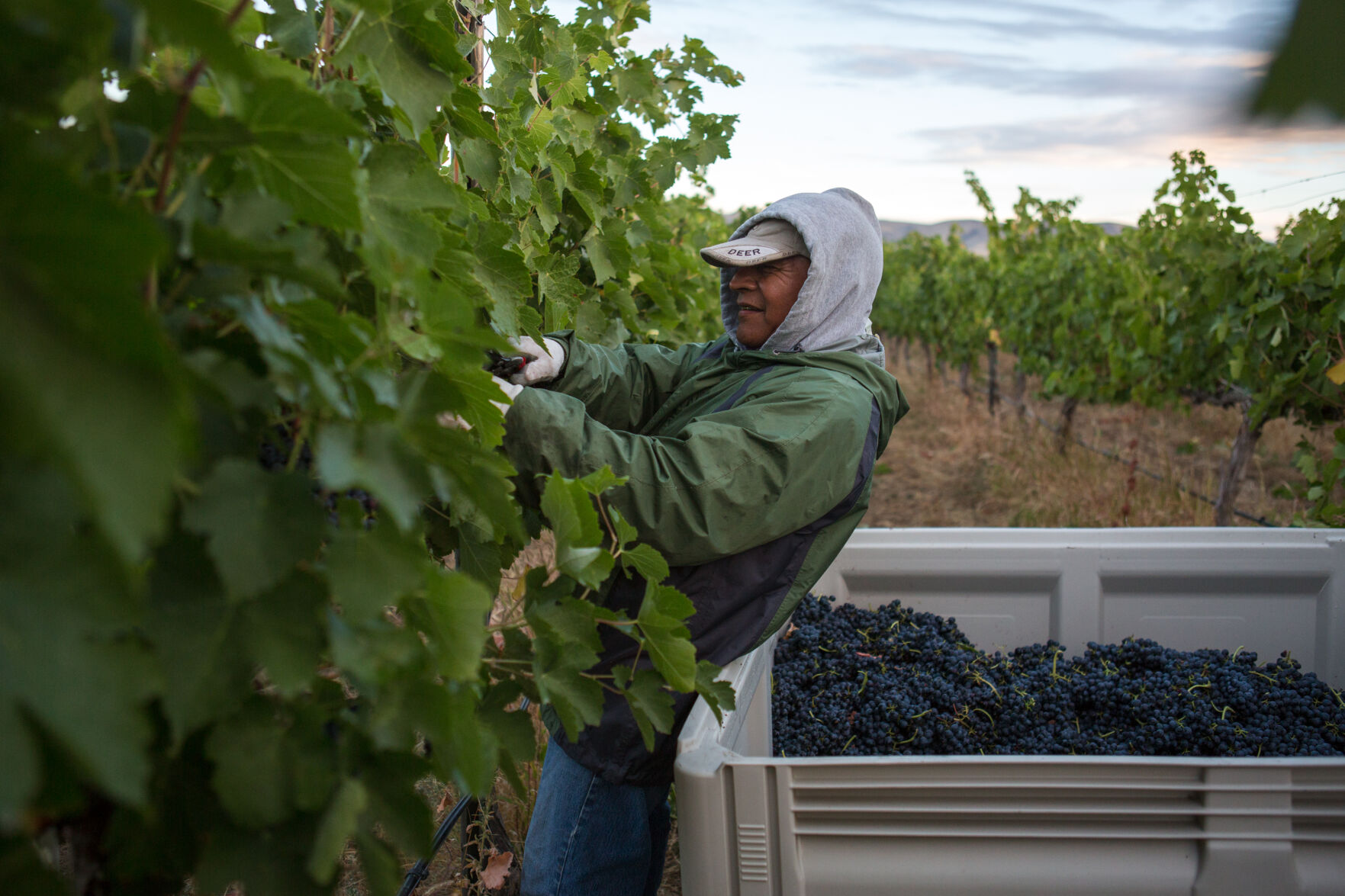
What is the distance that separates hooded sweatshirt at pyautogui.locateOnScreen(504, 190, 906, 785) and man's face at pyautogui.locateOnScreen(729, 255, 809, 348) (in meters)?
0.06

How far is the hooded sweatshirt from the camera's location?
61.1 inches

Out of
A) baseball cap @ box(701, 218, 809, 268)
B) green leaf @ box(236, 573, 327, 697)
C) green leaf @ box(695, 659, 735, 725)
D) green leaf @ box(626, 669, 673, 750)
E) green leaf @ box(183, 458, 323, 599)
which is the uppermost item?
baseball cap @ box(701, 218, 809, 268)

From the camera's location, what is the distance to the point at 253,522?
517mm

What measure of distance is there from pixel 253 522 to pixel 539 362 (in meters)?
1.43

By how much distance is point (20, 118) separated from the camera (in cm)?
43

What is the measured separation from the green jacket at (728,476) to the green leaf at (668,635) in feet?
1.65

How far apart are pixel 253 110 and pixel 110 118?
0.09 meters

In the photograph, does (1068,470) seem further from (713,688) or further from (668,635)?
(668,635)

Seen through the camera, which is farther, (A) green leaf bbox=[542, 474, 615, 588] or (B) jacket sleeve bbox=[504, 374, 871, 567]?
(B) jacket sleeve bbox=[504, 374, 871, 567]

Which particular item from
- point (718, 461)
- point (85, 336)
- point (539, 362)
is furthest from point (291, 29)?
point (539, 362)

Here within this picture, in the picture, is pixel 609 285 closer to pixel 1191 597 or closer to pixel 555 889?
pixel 555 889

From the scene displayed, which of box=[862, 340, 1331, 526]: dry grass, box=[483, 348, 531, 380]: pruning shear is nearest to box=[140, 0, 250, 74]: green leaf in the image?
box=[483, 348, 531, 380]: pruning shear

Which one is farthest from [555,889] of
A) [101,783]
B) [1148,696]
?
[101,783]

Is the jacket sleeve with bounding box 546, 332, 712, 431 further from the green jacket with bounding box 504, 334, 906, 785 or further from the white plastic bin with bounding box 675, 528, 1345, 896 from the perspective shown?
the white plastic bin with bounding box 675, 528, 1345, 896
